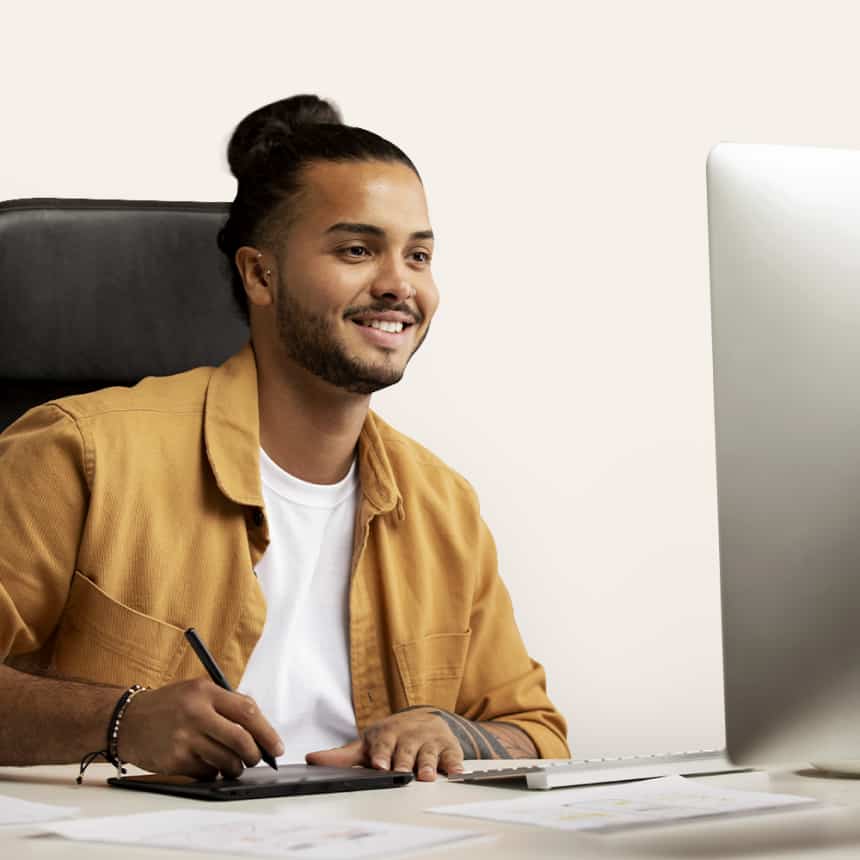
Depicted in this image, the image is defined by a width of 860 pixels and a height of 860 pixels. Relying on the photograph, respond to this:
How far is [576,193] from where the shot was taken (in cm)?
233

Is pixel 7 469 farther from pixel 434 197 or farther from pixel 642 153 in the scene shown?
pixel 642 153

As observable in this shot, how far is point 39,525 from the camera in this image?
1.41 m

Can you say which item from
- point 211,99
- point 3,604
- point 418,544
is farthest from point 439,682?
point 211,99

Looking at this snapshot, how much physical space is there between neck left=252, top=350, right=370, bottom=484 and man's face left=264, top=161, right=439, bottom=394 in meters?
0.02

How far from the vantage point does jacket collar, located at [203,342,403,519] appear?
1482mm

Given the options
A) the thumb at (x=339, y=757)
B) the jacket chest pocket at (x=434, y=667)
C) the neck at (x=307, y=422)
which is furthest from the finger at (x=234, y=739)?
the neck at (x=307, y=422)

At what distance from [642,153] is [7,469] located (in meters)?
1.35

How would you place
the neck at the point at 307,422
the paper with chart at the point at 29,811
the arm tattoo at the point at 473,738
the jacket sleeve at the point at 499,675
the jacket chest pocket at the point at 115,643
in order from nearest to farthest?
1. the paper with chart at the point at 29,811
2. the arm tattoo at the point at 473,738
3. the jacket chest pocket at the point at 115,643
4. the jacket sleeve at the point at 499,675
5. the neck at the point at 307,422

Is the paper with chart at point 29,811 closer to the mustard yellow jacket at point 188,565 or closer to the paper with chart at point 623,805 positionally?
the paper with chart at point 623,805

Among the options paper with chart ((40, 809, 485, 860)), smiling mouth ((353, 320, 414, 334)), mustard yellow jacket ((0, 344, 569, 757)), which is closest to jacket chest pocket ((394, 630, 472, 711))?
mustard yellow jacket ((0, 344, 569, 757))

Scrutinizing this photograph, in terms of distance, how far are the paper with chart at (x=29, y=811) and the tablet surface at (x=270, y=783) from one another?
0.08 metres

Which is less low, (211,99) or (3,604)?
(211,99)

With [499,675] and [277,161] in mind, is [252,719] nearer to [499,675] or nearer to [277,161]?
[499,675]

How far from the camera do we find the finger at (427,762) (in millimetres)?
984
